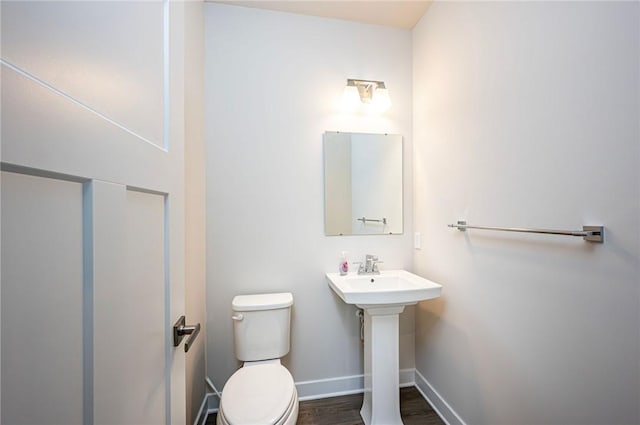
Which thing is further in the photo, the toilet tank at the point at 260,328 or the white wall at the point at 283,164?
the white wall at the point at 283,164

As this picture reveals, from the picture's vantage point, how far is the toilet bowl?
1.06 metres

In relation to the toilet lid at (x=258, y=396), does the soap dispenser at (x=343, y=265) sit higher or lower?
higher

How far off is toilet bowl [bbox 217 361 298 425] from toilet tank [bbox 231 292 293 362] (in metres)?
0.18

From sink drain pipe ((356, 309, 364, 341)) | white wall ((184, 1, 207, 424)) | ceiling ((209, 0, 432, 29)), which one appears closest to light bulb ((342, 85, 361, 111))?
ceiling ((209, 0, 432, 29))

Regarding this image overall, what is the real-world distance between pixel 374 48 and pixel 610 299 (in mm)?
1874

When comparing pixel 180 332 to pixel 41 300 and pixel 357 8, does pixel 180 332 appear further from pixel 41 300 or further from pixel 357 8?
pixel 357 8

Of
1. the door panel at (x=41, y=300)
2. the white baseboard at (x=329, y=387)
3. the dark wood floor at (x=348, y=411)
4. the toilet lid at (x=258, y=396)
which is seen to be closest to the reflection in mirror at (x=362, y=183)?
the toilet lid at (x=258, y=396)

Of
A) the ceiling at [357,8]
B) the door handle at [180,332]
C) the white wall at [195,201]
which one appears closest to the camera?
the door handle at [180,332]

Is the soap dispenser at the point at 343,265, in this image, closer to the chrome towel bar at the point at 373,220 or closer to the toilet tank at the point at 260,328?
the chrome towel bar at the point at 373,220

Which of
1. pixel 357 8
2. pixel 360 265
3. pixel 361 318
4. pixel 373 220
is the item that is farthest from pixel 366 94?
pixel 361 318

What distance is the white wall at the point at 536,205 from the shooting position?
80cm

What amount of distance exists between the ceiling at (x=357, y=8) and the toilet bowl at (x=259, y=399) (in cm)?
219

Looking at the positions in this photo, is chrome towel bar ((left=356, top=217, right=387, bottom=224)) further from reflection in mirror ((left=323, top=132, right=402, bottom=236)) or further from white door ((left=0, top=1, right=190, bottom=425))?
white door ((left=0, top=1, right=190, bottom=425))

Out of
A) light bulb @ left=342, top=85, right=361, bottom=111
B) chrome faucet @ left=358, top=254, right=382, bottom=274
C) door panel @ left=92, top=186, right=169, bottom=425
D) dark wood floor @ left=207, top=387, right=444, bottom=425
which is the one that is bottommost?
dark wood floor @ left=207, top=387, right=444, bottom=425
